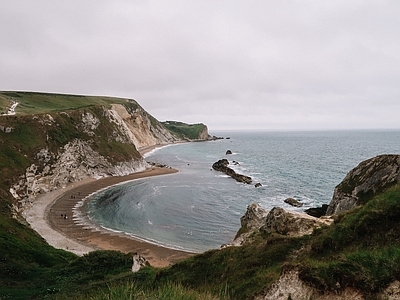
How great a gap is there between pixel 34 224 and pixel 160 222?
20195 mm

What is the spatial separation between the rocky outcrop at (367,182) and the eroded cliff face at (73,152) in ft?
173

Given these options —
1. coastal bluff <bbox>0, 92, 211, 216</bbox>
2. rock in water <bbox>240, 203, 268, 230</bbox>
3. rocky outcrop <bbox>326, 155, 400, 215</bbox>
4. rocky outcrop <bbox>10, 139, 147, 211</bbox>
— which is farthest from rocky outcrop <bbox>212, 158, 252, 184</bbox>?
rock in water <bbox>240, 203, 268, 230</bbox>

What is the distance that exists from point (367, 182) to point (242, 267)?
2444cm

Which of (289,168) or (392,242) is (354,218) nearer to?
(392,242)

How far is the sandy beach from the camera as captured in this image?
4072cm

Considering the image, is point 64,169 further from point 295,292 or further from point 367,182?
point 295,292

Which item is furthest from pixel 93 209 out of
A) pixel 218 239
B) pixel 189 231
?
pixel 218 239

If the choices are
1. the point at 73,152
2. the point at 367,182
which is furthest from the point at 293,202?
the point at 73,152

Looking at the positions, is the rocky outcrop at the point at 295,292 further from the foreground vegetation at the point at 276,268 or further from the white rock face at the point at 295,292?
the foreground vegetation at the point at 276,268

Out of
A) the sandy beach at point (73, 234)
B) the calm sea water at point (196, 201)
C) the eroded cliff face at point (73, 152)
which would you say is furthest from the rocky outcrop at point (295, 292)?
the eroded cliff face at point (73, 152)

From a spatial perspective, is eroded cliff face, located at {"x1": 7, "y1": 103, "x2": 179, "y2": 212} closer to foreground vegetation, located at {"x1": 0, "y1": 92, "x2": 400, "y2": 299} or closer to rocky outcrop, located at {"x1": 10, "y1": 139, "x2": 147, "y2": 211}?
rocky outcrop, located at {"x1": 10, "y1": 139, "x2": 147, "y2": 211}

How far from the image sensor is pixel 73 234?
47.5 m

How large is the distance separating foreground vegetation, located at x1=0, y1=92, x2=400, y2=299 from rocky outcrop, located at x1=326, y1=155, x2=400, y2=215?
58.9 ft

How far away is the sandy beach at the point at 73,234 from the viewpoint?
40719mm
